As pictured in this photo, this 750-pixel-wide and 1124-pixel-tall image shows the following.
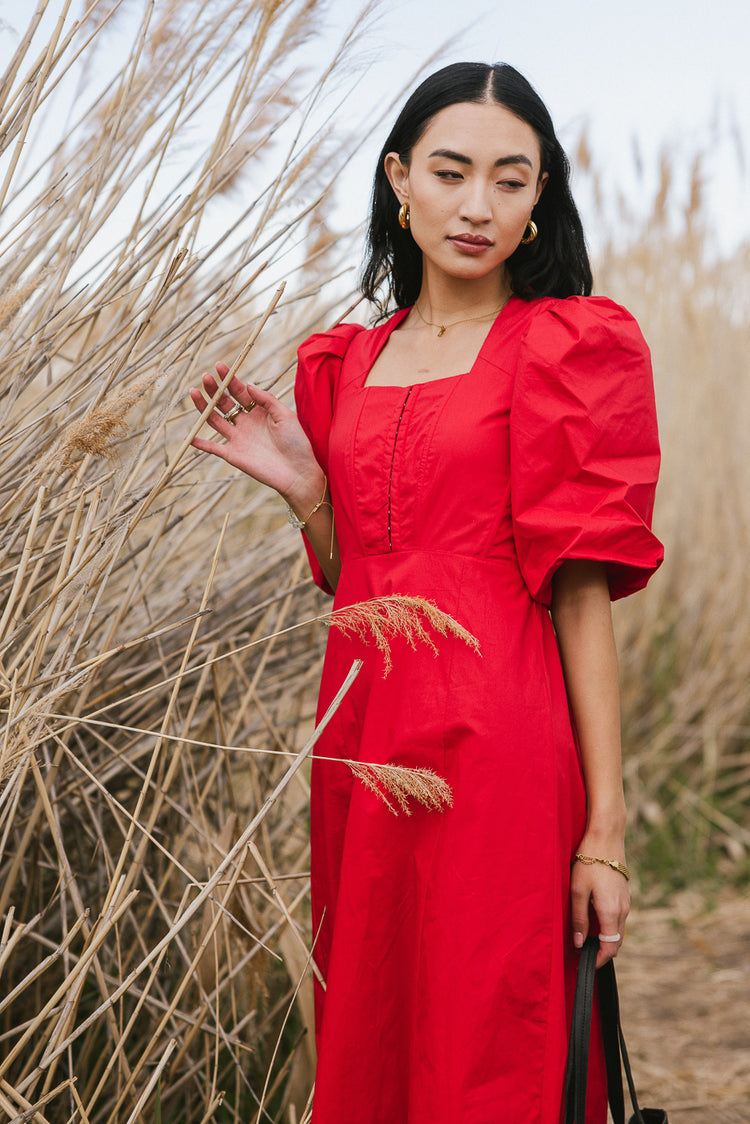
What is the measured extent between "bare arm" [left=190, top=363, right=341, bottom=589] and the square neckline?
0.40 feet

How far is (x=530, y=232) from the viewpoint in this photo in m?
1.32

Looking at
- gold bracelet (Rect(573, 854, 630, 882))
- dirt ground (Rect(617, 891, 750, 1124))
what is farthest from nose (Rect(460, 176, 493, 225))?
dirt ground (Rect(617, 891, 750, 1124))

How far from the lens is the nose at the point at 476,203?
1.22 m

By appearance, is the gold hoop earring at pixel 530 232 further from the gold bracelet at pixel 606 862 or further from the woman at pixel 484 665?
the gold bracelet at pixel 606 862

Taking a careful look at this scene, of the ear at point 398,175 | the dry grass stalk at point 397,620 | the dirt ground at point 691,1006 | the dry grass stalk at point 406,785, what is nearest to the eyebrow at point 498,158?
the ear at point 398,175

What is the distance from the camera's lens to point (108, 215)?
4.84 feet

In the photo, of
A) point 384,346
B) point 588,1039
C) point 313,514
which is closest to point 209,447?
point 313,514

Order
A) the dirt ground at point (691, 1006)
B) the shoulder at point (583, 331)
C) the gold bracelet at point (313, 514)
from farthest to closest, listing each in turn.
A: the dirt ground at point (691, 1006) < the gold bracelet at point (313, 514) < the shoulder at point (583, 331)

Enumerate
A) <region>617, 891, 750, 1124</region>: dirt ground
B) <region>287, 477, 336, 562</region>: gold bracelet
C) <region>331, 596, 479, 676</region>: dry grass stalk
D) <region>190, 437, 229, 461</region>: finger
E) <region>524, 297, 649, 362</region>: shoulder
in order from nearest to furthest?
1. <region>331, 596, 479, 676</region>: dry grass stalk
2. <region>524, 297, 649, 362</region>: shoulder
3. <region>190, 437, 229, 461</region>: finger
4. <region>287, 477, 336, 562</region>: gold bracelet
5. <region>617, 891, 750, 1124</region>: dirt ground

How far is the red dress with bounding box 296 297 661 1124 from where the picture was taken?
112cm

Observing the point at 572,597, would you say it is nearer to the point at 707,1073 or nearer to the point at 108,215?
the point at 108,215

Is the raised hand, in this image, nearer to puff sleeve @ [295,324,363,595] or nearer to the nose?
puff sleeve @ [295,324,363,595]

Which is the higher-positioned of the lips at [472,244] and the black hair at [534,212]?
the black hair at [534,212]

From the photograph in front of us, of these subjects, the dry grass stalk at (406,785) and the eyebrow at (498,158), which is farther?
the eyebrow at (498,158)
